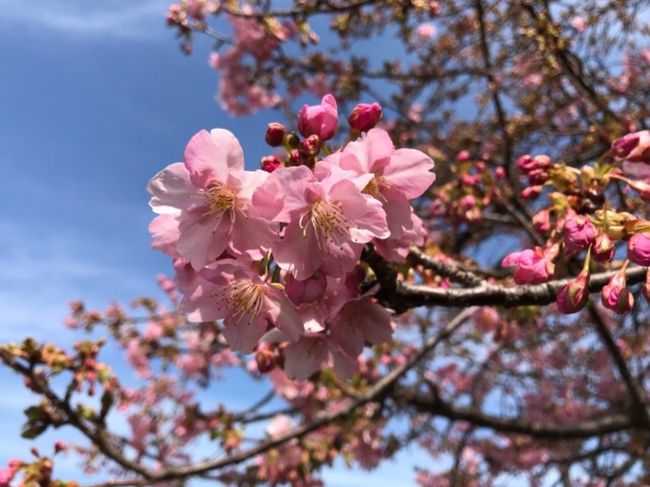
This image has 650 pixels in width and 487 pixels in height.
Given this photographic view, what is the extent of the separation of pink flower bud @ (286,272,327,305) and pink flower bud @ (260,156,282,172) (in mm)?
259

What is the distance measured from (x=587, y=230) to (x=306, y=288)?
0.63 meters

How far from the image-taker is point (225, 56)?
7543 mm

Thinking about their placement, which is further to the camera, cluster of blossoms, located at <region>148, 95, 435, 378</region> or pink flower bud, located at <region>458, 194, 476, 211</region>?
pink flower bud, located at <region>458, 194, 476, 211</region>

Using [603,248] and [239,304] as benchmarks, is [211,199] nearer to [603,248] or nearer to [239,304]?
[239,304]

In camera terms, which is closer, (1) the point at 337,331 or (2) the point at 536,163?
(1) the point at 337,331

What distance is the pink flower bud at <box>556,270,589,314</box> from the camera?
1139 mm

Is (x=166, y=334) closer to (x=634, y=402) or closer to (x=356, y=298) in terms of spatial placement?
(x=634, y=402)

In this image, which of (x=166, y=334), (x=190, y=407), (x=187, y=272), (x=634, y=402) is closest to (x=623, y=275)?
(x=187, y=272)

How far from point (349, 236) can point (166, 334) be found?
5.14m

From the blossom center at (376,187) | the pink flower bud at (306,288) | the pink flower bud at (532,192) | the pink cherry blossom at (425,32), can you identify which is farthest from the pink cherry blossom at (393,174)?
the pink cherry blossom at (425,32)

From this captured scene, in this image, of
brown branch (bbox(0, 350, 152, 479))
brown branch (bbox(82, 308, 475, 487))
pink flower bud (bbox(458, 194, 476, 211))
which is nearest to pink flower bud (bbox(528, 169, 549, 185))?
pink flower bud (bbox(458, 194, 476, 211))

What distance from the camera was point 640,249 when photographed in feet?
3.34

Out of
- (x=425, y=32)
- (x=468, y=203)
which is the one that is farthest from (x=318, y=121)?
(x=425, y=32)

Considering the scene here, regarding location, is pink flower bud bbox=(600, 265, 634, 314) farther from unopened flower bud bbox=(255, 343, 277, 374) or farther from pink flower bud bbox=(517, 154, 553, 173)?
unopened flower bud bbox=(255, 343, 277, 374)
